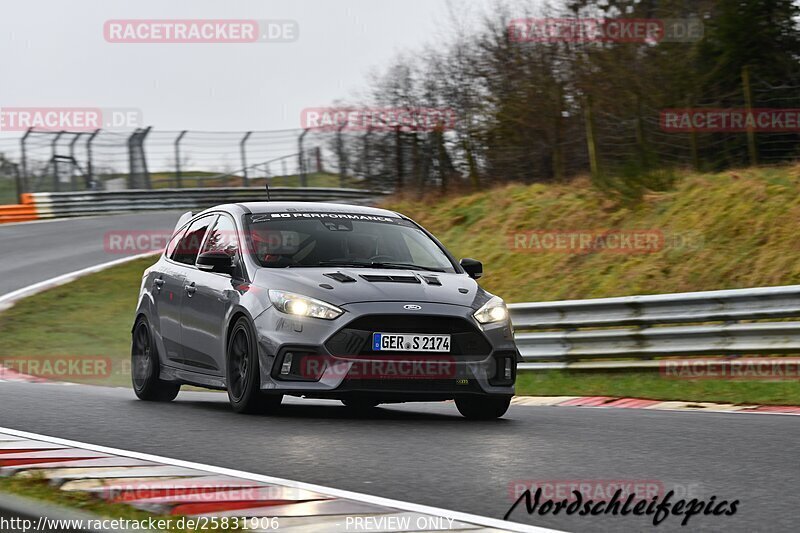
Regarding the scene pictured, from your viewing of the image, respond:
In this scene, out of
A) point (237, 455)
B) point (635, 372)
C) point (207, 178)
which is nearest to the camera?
point (237, 455)

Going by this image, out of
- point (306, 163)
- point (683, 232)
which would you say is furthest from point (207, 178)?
point (683, 232)

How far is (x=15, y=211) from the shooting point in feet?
111

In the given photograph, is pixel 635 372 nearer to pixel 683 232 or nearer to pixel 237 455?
pixel 683 232

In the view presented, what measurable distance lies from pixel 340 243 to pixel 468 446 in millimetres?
2759

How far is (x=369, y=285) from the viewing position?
27.7 feet

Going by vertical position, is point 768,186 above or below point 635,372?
above

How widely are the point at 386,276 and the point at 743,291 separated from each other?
487cm

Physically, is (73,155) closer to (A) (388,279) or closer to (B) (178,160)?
(B) (178,160)

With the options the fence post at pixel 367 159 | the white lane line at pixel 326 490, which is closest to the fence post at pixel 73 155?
the fence post at pixel 367 159

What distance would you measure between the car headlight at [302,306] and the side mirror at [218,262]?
829mm

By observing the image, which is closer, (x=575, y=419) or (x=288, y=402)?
(x=575, y=419)

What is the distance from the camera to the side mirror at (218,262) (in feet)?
29.9

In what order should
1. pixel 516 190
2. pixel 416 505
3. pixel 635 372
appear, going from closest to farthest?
pixel 416 505
pixel 635 372
pixel 516 190

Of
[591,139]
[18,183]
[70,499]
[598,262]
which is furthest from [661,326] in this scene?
[18,183]
